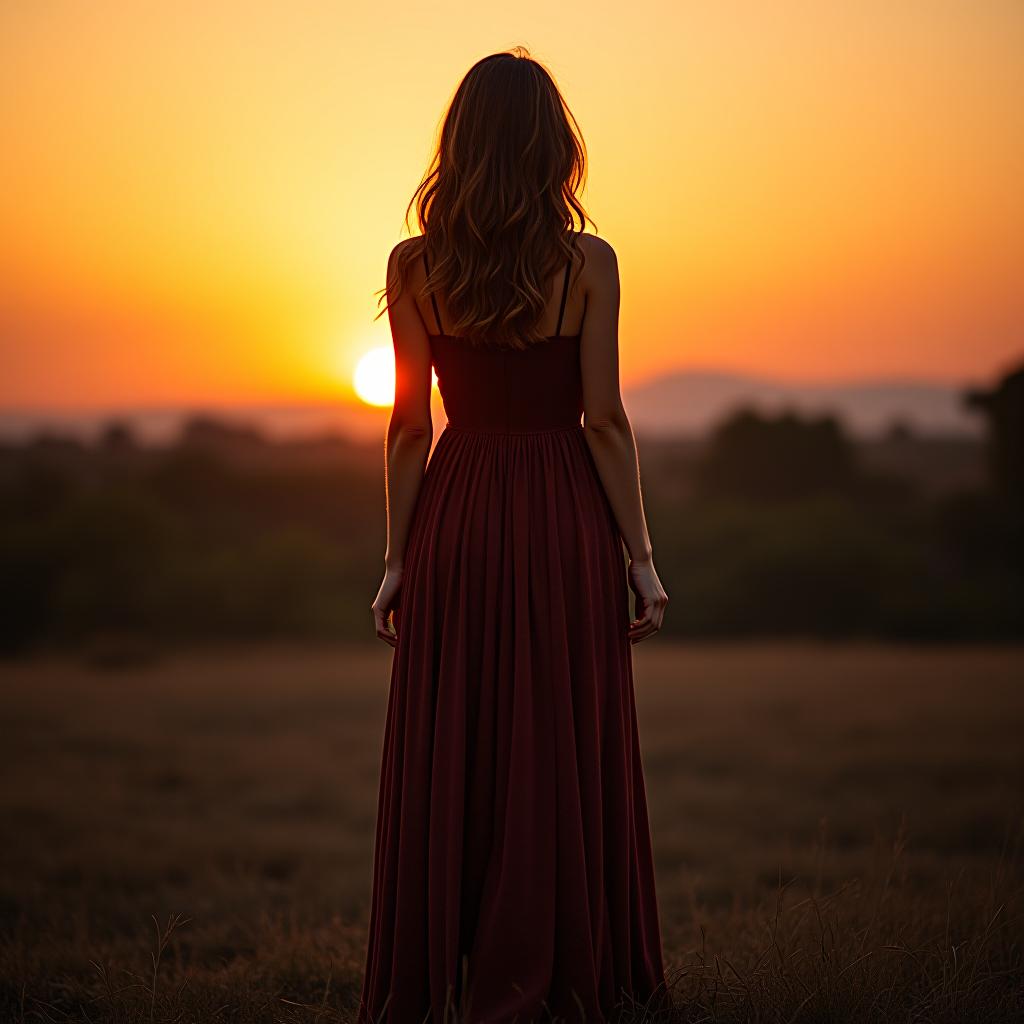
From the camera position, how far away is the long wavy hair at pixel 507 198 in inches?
125

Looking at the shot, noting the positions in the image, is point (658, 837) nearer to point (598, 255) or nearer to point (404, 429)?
point (404, 429)

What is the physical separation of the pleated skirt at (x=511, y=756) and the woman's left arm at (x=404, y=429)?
7 centimetres

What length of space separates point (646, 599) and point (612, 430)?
51cm

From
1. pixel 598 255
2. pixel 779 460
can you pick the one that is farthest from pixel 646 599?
pixel 779 460

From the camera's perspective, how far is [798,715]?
16266 millimetres

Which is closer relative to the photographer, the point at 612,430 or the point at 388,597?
the point at 612,430

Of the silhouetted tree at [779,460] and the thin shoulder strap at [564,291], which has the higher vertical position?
the silhouetted tree at [779,460]

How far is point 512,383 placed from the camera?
337 cm

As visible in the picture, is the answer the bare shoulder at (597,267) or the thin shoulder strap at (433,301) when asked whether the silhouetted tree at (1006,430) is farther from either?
the thin shoulder strap at (433,301)

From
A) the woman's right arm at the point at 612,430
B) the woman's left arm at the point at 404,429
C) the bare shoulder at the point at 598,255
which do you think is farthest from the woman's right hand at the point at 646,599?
the bare shoulder at the point at 598,255

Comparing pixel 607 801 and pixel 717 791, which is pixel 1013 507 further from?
pixel 607 801

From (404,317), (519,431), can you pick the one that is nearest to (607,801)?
(519,431)

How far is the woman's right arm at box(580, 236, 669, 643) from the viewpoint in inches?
128

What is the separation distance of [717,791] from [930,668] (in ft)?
37.2
